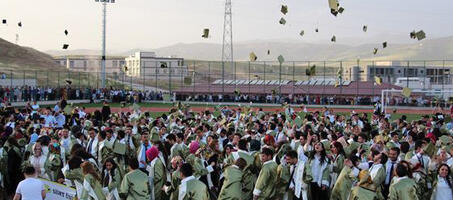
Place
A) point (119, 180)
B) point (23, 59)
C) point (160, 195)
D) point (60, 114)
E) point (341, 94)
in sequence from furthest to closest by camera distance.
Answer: point (23, 59) → point (341, 94) → point (60, 114) → point (160, 195) → point (119, 180)

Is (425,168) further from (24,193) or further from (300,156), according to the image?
(24,193)

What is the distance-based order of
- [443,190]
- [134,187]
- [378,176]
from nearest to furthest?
[134,187]
[378,176]
[443,190]

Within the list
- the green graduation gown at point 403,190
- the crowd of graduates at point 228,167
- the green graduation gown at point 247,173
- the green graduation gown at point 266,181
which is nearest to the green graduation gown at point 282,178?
the crowd of graduates at point 228,167

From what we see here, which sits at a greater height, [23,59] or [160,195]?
[23,59]

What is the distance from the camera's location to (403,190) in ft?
26.1

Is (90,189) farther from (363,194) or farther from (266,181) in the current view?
(363,194)

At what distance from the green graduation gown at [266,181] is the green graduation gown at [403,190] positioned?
1843mm

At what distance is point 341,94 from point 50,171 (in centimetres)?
5178

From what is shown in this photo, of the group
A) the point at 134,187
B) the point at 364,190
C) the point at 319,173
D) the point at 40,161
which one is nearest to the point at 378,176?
the point at 364,190

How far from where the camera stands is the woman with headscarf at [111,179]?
870cm

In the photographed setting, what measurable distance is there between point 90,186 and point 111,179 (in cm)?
87

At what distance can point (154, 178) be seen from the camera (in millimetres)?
9516

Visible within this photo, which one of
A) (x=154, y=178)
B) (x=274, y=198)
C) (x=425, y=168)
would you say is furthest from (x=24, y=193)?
(x=425, y=168)

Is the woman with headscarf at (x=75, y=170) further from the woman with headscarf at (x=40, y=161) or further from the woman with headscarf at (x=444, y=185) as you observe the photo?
the woman with headscarf at (x=444, y=185)
